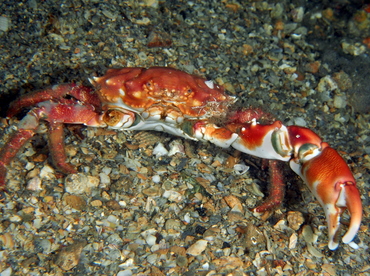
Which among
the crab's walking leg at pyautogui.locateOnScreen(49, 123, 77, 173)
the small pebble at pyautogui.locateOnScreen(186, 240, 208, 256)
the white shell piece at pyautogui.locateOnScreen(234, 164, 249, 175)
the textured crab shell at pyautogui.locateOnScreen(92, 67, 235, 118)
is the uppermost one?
the textured crab shell at pyautogui.locateOnScreen(92, 67, 235, 118)

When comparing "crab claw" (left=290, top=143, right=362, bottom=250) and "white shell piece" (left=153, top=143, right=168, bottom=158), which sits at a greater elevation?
"crab claw" (left=290, top=143, right=362, bottom=250)

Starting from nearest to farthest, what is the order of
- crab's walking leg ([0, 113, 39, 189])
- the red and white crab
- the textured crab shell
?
the red and white crab < the textured crab shell < crab's walking leg ([0, 113, 39, 189])

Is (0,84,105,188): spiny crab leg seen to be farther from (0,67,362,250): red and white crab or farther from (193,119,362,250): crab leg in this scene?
(193,119,362,250): crab leg

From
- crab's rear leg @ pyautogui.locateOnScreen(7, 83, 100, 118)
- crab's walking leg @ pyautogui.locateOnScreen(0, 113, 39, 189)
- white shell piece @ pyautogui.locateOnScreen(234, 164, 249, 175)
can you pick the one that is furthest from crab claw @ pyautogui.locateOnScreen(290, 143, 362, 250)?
crab's walking leg @ pyautogui.locateOnScreen(0, 113, 39, 189)

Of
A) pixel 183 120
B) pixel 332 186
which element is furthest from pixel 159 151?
pixel 332 186

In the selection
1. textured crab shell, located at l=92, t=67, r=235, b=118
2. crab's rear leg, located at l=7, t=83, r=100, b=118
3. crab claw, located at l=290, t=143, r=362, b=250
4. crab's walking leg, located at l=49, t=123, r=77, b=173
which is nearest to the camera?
crab claw, located at l=290, t=143, r=362, b=250

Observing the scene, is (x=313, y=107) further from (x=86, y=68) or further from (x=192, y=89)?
(x=86, y=68)

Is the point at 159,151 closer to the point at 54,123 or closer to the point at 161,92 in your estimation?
the point at 161,92
